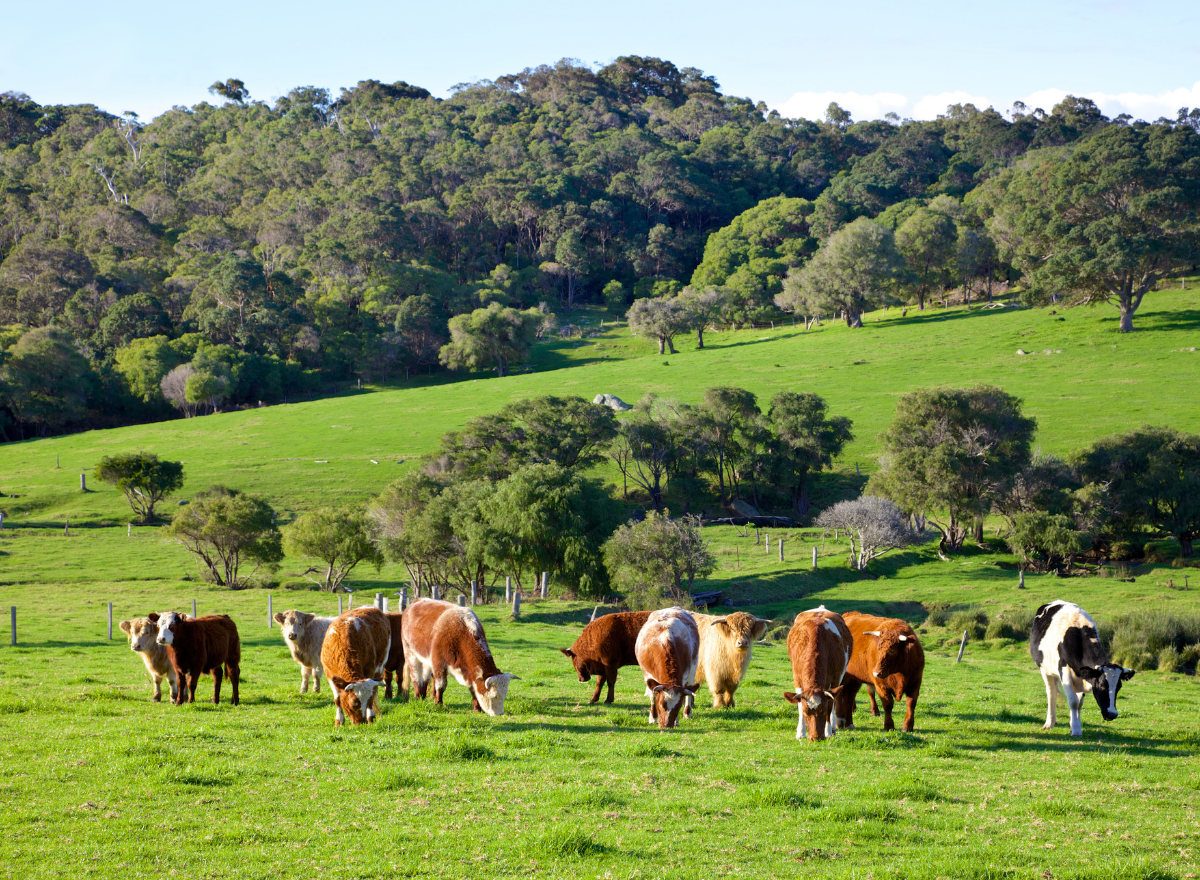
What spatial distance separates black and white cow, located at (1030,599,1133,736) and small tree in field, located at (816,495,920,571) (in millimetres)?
32248

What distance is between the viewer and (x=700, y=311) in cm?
10850

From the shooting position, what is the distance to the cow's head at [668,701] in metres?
13.7

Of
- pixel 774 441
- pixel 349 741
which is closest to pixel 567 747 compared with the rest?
pixel 349 741

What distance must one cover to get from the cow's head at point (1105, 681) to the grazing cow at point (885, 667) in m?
2.67

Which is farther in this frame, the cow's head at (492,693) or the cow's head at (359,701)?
the cow's head at (492,693)

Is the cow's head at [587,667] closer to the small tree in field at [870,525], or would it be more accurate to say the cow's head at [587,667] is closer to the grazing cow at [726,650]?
the grazing cow at [726,650]

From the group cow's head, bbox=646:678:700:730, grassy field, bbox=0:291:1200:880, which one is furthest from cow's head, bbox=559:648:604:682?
cow's head, bbox=646:678:700:730

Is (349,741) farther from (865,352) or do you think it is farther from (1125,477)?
(865,352)

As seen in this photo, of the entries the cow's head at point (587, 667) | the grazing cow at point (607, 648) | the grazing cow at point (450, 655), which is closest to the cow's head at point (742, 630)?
the grazing cow at point (607, 648)

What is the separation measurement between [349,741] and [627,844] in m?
5.07

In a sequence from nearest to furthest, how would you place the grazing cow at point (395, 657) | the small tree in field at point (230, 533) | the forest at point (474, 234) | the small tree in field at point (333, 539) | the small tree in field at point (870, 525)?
the grazing cow at point (395, 657) → the small tree in field at point (333, 539) → the small tree in field at point (230, 533) → the small tree in field at point (870, 525) → the forest at point (474, 234)

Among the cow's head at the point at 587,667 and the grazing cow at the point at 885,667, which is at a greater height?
the grazing cow at the point at 885,667

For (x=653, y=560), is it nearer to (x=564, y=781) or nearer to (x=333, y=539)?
(x=333, y=539)

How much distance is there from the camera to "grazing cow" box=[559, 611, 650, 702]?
16.3m
